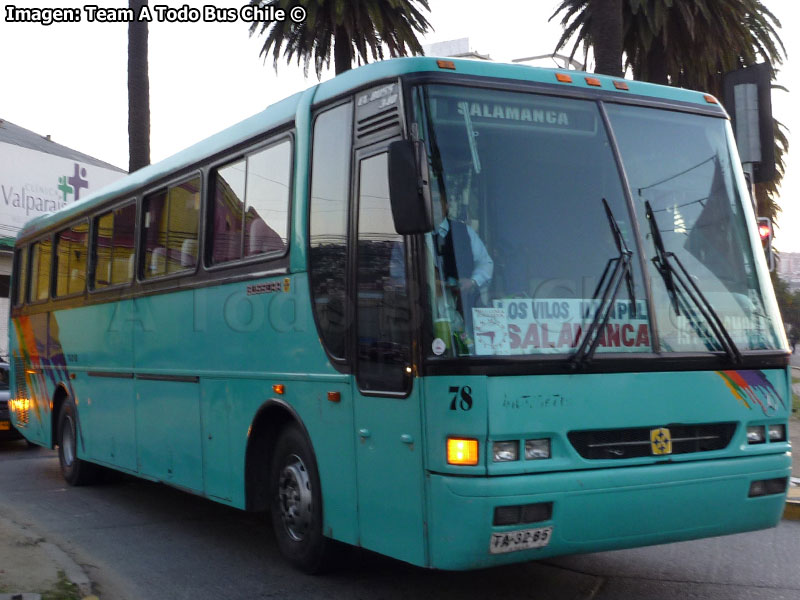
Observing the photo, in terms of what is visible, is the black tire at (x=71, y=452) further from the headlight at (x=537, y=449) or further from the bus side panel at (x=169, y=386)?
the headlight at (x=537, y=449)

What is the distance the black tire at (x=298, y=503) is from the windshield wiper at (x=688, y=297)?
242 centimetres

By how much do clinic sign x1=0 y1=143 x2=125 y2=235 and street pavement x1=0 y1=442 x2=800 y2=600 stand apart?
30549mm

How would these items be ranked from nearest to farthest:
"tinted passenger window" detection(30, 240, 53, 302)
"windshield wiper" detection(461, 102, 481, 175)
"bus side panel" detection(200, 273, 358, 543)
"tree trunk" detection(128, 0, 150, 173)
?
1. "windshield wiper" detection(461, 102, 481, 175)
2. "bus side panel" detection(200, 273, 358, 543)
3. "tinted passenger window" detection(30, 240, 53, 302)
4. "tree trunk" detection(128, 0, 150, 173)

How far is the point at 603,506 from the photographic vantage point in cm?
543

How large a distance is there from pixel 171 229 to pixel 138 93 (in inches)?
395

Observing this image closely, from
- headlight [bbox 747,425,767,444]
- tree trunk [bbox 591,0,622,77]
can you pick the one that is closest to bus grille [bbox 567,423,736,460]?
headlight [bbox 747,425,767,444]

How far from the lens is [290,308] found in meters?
6.88

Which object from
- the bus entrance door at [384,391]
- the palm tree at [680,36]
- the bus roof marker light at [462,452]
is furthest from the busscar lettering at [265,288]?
the palm tree at [680,36]

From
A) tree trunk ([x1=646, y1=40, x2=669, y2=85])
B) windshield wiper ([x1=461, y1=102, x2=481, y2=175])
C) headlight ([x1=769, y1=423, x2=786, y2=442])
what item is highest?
tree trunk ([x1=646, y1=40, x2=669, y2=85])

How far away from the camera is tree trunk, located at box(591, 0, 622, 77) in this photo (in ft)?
45.8

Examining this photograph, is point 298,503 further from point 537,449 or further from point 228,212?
point 228,212

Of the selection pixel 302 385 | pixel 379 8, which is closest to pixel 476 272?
pixel 302 385

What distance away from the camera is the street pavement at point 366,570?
21.1 ft

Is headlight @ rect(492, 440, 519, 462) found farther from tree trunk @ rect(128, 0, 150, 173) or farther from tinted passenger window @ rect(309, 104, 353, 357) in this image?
tree trunk @ rect(128, 0, 150, 173)
